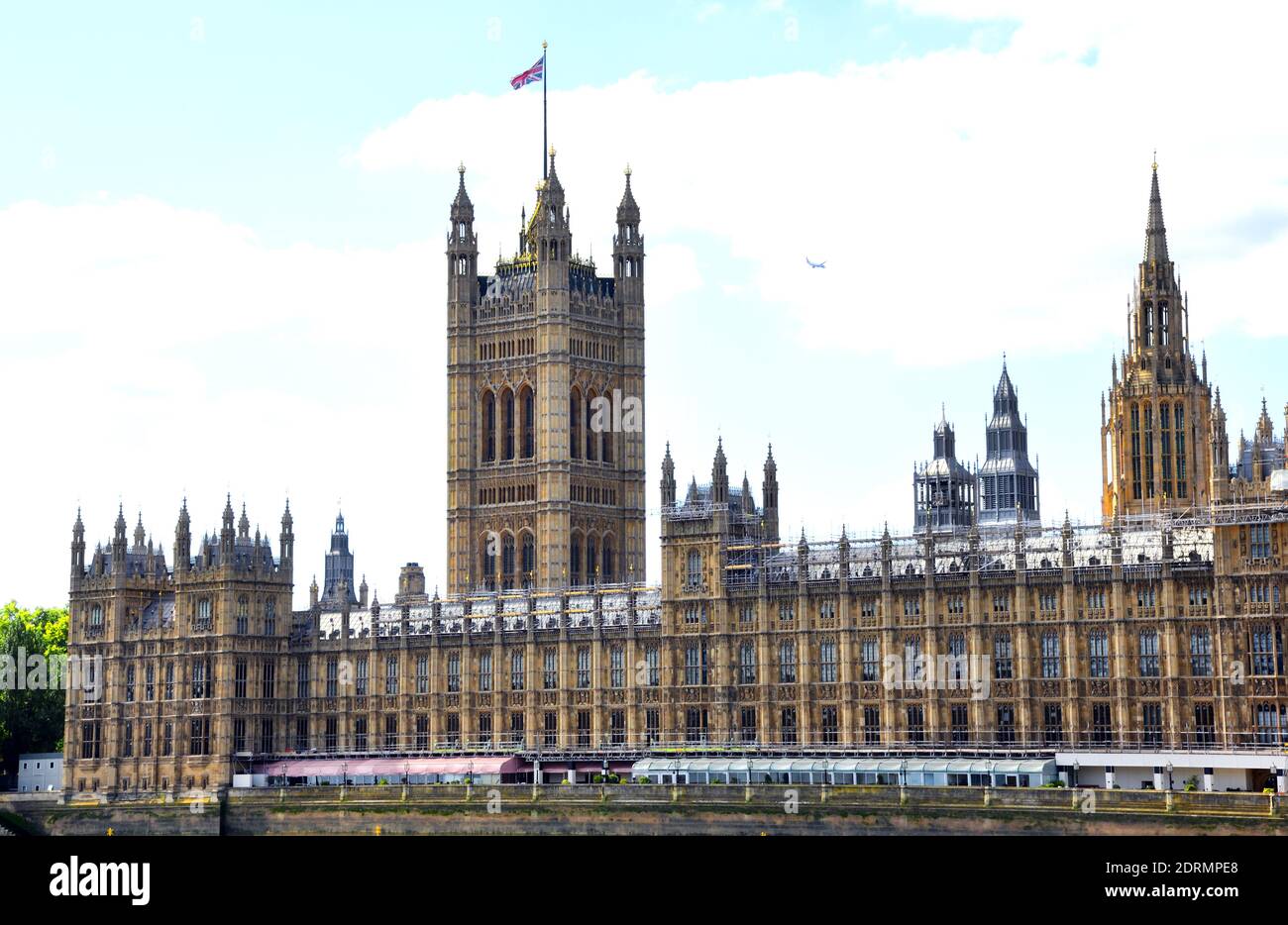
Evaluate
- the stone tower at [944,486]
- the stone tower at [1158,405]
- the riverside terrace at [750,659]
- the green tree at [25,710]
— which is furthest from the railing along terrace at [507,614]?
the stone tower at [1158,405]

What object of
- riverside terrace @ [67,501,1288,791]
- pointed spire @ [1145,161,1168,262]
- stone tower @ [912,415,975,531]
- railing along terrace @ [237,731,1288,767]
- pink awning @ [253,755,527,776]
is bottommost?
pink awning @ [253,755,527,776]

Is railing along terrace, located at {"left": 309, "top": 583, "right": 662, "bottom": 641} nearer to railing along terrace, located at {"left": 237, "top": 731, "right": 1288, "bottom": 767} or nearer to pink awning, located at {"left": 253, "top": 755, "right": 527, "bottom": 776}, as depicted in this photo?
railing along terrace, located at {"left": 237, "top": 731, "right": 1288, "bottom": 767}

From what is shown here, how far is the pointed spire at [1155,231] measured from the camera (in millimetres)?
180250

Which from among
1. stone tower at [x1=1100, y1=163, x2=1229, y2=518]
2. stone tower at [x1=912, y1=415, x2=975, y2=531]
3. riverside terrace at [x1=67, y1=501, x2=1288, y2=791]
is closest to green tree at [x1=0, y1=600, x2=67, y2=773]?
riverside terrace at [x1=67, y1=501, x2=1288, y2=791]

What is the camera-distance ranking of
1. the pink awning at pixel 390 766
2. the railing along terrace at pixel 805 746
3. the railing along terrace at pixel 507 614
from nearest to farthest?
1. the railing along terrace at pixel 805 746
2. the pink awning at pixel 390 766
3. the railing along terrace at pixel 507 614

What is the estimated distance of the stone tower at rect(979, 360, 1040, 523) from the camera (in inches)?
7687

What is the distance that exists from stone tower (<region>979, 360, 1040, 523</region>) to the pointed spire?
22.7 m

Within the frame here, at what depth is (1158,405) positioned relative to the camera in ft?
606

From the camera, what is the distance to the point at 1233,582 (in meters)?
132

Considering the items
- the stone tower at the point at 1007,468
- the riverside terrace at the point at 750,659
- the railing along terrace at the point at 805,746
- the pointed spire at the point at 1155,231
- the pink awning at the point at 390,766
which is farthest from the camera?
the stone tower at the point at 1007,468

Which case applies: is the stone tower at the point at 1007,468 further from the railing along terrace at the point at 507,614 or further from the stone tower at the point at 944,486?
the railing along terrace at the point at 507,614

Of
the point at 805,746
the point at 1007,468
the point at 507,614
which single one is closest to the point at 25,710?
the point at 507,614

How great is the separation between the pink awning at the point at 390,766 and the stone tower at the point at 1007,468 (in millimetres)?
56118

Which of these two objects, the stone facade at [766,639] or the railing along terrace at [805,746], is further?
the stone facade at [766,639]
